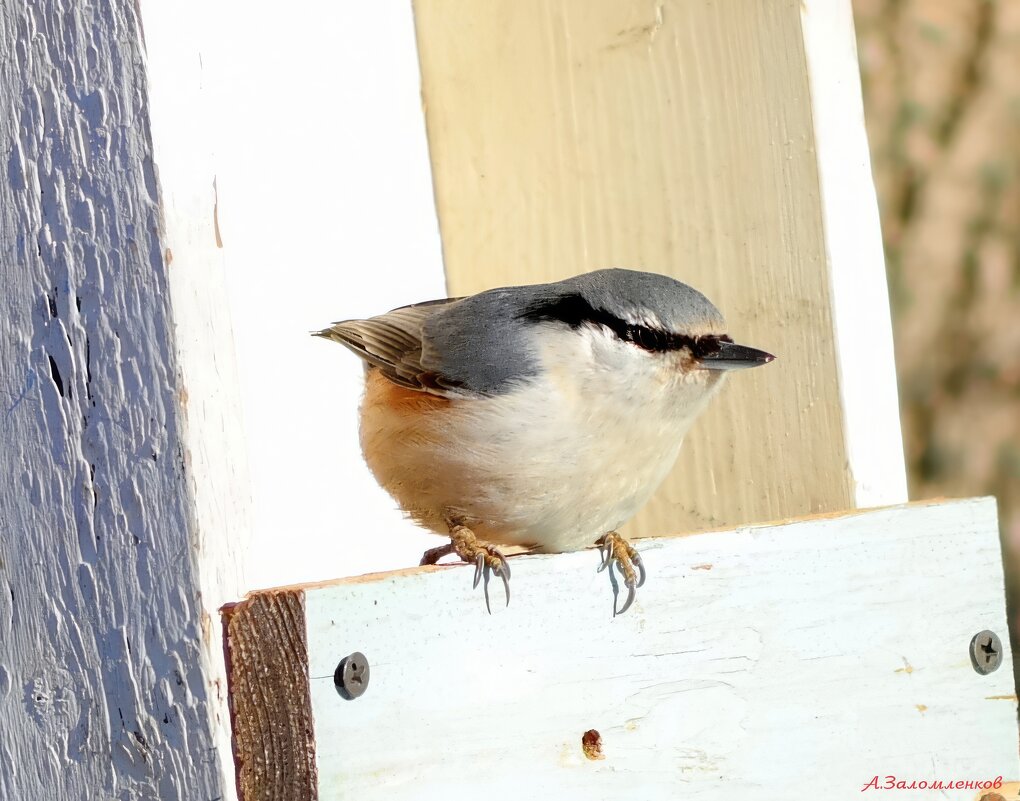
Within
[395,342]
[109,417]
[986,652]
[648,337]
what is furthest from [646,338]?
[109,417]

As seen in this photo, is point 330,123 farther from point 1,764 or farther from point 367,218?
point 1,764

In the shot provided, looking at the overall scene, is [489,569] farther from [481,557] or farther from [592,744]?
[592,744]

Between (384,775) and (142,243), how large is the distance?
668mm

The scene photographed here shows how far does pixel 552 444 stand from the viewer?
1.90m

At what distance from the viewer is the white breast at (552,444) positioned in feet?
6.21

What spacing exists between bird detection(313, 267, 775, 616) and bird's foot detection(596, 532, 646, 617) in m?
0.27

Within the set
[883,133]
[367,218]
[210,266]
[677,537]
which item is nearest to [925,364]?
[883,133]

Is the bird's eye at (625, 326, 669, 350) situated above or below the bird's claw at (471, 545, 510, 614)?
above

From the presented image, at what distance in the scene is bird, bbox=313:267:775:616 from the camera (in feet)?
6.25

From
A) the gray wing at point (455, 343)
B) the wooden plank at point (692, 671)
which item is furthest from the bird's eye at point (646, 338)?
the wooden plank at point (692, 671)

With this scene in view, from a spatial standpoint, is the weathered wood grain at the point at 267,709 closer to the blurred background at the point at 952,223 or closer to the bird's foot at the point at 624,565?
the bird's foot at the point at 624,565

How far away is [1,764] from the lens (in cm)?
157

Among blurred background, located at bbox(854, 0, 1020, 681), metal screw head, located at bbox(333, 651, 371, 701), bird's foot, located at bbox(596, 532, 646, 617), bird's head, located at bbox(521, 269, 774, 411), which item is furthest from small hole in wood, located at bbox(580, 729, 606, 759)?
blurred background, located at bbox(854, 0, 1020, 681)

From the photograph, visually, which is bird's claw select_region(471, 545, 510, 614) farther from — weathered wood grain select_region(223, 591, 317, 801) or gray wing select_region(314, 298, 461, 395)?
gray wing select_region(314, 298, 461, 395)
